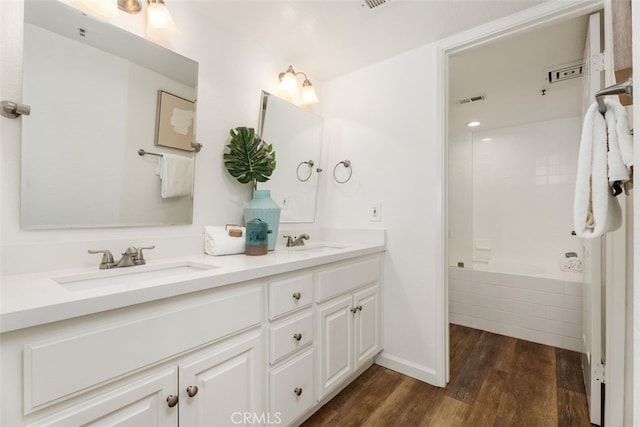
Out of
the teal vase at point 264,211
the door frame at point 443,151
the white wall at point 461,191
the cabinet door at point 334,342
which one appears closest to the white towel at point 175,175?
the teal vase at point 264,211

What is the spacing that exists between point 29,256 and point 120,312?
1.89 feet

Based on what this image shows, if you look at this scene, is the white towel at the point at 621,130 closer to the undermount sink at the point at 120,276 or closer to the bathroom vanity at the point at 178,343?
the bathroom vanity at the point at 178,343

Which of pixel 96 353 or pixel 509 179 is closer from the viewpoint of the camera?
pixel 96 353

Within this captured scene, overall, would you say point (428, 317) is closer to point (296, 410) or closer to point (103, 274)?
point (296, 410)

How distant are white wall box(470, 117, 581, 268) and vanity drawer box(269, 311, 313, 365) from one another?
2.96m

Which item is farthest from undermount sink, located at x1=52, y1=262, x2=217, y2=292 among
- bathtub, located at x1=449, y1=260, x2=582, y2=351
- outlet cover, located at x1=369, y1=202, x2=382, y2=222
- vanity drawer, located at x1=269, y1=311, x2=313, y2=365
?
bathtub, located at x1=449, y1=260, x2=582, y2=351

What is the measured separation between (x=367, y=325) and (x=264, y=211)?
98 centimetres

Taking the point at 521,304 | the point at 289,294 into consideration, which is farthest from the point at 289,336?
the point at 521,304

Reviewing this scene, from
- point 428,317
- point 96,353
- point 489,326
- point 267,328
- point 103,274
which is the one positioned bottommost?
point 489,326

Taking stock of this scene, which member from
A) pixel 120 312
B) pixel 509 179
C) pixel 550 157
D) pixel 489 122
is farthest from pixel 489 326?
pixel 120 312

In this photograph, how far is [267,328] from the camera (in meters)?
1.18

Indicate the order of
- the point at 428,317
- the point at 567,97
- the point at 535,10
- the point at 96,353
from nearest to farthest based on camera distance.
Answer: the point at 96,353 → the point at 535,10 → the point at 428,317 → the point at 567,97

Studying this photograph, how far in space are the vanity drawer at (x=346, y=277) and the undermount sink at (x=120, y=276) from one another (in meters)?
0.57

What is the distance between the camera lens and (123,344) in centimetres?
77
